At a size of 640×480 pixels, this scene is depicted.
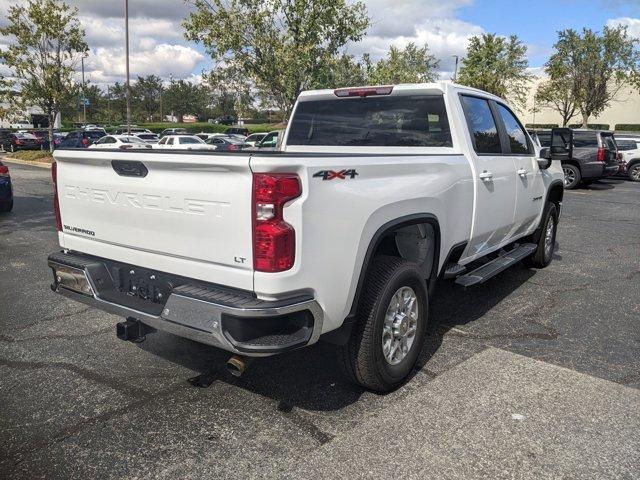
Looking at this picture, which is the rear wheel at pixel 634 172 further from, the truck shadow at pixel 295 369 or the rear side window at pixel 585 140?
the truck shadow at pixel 295 369

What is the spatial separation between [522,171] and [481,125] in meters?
0.85

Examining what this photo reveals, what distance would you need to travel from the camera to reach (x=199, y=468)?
8.84ft

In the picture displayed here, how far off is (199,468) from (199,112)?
3317 inches

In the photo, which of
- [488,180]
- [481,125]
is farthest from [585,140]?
[488,180]

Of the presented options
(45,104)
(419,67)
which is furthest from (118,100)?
(45,104)

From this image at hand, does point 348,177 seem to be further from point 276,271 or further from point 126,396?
point 126,396

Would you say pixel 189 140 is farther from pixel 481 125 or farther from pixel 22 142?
pixel 481 125

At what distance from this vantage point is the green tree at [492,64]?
114 feet

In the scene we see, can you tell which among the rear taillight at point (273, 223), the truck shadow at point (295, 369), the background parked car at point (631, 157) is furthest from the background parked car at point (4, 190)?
the background parked car at point (631, 157)

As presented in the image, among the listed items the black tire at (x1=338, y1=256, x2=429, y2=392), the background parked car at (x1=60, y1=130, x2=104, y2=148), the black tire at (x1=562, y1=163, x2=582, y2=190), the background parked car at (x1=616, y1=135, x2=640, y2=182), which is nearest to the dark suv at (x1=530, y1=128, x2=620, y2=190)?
the black tire at (x1=562, y1=163, x2=582, y2=190)

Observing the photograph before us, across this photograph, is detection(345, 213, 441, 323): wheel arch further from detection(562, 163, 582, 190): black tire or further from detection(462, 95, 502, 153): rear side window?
detection(562, 163, 582, 190): black tire

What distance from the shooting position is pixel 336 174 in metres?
2.77

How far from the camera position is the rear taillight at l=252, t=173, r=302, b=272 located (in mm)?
2543

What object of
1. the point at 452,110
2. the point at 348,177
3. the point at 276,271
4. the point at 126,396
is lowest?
the point at 126,396
